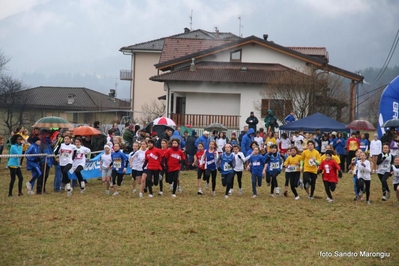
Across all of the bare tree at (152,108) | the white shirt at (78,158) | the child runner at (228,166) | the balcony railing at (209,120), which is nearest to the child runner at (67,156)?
the white shirt at (78,158)

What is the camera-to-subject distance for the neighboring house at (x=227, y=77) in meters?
41.0

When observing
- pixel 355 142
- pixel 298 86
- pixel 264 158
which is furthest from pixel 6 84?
pixel 264 158

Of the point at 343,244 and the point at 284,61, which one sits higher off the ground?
the point at 284,61

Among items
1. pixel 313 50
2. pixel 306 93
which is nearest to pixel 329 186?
pixel 306 93

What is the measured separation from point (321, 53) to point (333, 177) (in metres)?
35.1

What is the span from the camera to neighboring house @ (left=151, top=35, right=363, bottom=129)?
41000 mm

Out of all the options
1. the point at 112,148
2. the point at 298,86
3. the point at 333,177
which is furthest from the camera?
the point at 298,86

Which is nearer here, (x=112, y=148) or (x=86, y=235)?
(x=86, y=235)

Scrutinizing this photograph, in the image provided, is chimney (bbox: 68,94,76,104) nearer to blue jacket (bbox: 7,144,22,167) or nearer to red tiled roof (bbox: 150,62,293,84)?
red tiled roof (bbox: 150,62,293,84)

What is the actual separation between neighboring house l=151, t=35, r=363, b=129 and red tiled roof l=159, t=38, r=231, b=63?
5.21 m

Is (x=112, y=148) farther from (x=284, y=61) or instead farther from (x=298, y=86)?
(x=284, y=61)

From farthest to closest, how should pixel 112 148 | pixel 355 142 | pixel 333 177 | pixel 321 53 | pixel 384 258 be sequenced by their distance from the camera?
pixel 321 53
pixel 355 142
pixel 112 148
pixel 333 177
pixel 384 258

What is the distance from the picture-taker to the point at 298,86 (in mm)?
37062

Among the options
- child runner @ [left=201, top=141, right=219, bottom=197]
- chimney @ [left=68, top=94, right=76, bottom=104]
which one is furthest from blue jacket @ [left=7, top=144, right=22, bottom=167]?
chimney @ [left=68, top=94, right=76, bottom=104]
